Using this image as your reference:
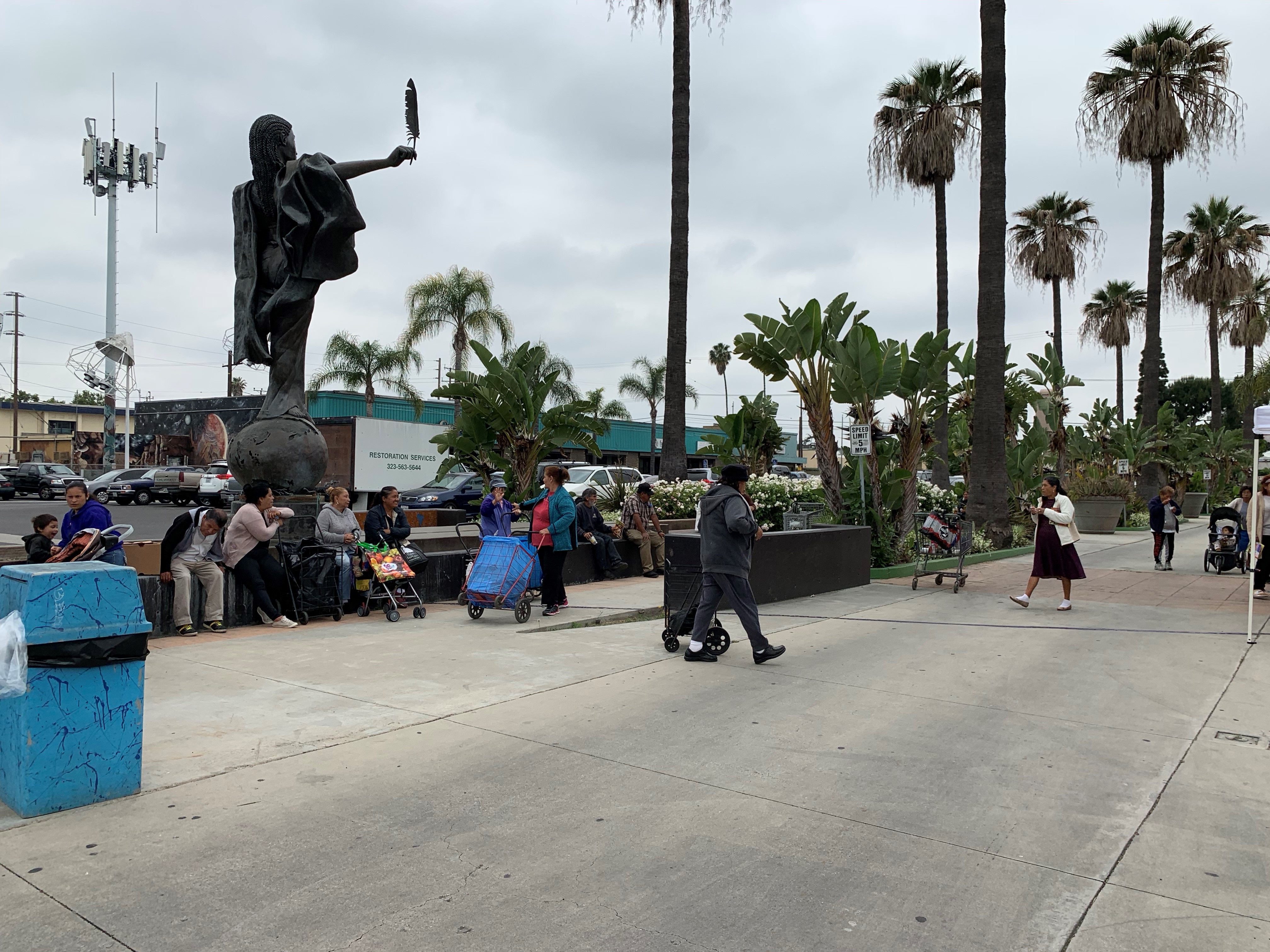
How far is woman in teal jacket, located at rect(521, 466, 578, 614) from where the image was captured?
34.5ft

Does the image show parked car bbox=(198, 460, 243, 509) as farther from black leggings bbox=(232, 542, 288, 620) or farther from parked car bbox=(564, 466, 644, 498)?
black leggings bbox=(232, 542, 288, 620)

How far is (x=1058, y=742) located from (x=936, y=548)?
30.7 feet

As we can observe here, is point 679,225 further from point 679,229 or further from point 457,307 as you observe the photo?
point 457,307

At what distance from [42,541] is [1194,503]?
43.3 meters

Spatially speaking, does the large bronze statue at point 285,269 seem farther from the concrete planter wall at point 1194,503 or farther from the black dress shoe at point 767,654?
the concrete planter wall at point 1194,503

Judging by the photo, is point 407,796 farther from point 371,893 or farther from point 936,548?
point 936,548

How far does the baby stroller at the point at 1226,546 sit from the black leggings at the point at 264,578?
49.2 ft

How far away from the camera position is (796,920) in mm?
3570

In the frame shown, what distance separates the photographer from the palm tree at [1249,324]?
3975cm

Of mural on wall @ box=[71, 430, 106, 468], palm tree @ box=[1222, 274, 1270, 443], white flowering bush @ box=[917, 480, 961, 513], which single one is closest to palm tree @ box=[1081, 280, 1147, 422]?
palm tree @ box=[1222, 274, 1270, 443]

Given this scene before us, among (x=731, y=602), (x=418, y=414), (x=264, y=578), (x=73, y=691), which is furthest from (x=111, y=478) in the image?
(x=73, y=691)

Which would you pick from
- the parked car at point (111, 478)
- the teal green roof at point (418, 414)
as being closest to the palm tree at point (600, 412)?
the teal green roof at point (418, 414)

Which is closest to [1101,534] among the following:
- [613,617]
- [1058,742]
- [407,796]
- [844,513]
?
[844,513]

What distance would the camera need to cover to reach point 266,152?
1116cm
